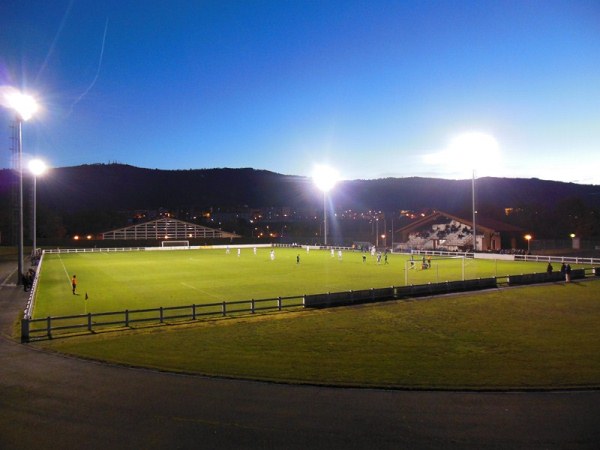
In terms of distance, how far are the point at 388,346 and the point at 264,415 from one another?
7.61 metres

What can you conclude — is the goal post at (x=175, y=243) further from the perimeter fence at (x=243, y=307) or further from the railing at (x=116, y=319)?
the railing at (x=116, y=319)

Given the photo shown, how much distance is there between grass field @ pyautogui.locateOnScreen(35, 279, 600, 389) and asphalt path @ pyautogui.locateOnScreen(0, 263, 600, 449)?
980 mm

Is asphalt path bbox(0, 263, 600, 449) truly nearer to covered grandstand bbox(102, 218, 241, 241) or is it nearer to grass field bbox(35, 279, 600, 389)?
grass field bbox(35, 279, 600, 389)

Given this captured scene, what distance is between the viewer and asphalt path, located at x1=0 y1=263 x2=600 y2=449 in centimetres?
871

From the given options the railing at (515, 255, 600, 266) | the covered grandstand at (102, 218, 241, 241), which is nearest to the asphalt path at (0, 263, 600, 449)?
the railing at (515, 255, 600, 266)

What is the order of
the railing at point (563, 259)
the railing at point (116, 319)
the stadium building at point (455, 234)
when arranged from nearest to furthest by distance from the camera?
the railing at point (116, 319) < the railing at point (563, 259) < the stadium building at point (455, 234)

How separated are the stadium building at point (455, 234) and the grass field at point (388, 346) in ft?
147

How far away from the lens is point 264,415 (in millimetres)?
10000

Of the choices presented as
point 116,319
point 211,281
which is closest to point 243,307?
point 116,319

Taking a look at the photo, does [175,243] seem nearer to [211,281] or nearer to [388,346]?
[211,281]

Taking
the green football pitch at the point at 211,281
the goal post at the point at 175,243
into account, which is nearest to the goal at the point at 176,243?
the goal post at the point at 175,243

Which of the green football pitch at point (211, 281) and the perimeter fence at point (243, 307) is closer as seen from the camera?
the perimeter fence at point (243, 307)

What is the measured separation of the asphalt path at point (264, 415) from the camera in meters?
8.71

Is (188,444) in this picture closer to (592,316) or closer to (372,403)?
(372,403)
